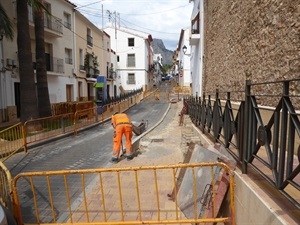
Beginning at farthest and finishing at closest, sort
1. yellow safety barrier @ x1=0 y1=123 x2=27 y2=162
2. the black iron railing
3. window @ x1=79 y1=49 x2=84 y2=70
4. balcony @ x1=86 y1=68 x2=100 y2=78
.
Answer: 1. balcony @ x1=86 y1=68 x2=100 y2=78
2. window @ x1=79 y1=49 x2=84 y2=70
3. yellow safety barrier @ x1=0 y1=123 x2=27 y2=162
4. the black iron railing

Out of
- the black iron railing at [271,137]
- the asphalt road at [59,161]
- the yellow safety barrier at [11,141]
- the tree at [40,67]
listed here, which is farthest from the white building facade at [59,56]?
the black iron railing at [271,137]

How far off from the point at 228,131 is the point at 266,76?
7.02 ft

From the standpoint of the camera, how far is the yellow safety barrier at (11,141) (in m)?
7.53

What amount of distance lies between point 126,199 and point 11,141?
5.46 m

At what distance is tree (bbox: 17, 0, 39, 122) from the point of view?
1109 cm

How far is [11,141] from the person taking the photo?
8.12 meters

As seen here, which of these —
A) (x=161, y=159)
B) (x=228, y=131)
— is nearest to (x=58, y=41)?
(x=161, y=159)

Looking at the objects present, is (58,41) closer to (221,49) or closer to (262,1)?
(221,49)

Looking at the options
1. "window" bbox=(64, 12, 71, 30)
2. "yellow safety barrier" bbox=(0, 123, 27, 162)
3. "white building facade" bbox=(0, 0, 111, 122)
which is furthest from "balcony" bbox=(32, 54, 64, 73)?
"yellow safety barrier" bbox=(0, 123, 27, 162)

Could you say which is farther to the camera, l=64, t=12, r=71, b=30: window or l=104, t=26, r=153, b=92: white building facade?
l=104, t=26, r=153, b=92: white building facade

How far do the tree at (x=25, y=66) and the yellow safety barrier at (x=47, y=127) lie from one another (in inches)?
47.1

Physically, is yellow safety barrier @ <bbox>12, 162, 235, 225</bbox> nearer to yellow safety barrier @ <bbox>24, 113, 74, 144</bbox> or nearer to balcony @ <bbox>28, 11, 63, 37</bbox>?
yellow safety barrier @ <bbox>24, 113, 74, 144</bbox>

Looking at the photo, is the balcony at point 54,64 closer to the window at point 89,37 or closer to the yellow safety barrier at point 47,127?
the window at point 89,37

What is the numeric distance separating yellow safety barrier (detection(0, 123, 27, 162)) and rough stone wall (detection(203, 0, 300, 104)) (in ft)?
22.6
